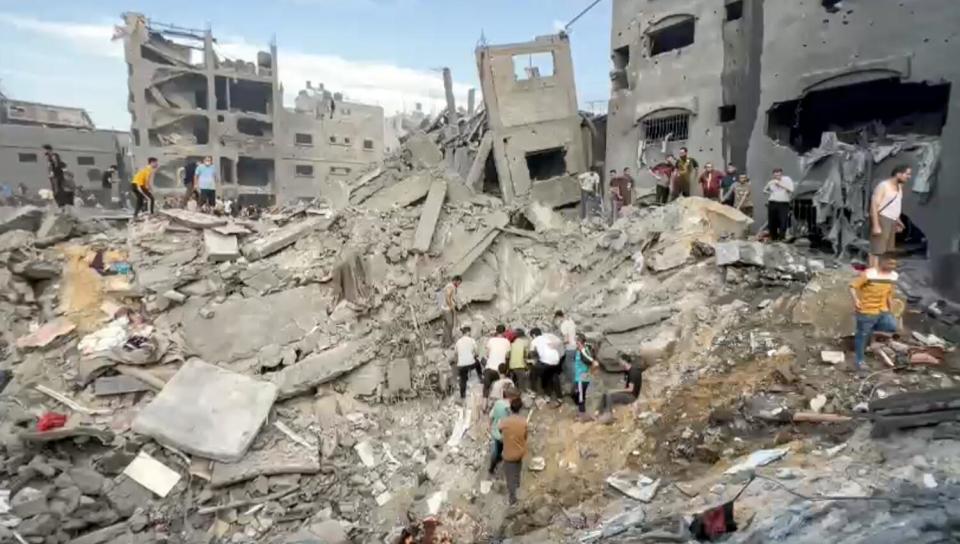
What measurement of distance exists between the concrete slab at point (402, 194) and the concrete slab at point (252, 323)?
11.3 ft

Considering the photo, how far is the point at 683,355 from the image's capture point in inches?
358

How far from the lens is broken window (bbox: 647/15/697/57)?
17.2 m

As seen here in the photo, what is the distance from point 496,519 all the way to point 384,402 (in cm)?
367

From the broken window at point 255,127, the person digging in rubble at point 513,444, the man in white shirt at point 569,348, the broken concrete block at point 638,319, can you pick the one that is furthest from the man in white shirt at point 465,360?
the broken window at point 255,127

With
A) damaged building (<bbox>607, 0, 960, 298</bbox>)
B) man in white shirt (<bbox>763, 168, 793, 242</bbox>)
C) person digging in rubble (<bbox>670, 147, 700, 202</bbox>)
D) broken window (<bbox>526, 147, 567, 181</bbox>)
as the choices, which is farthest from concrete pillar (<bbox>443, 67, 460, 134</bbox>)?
man in white shirt (<bbox>763, 168, 793, 242</bbox>)

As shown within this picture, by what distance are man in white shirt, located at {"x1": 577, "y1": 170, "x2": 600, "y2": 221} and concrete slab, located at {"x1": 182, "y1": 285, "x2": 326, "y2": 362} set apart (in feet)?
30.4

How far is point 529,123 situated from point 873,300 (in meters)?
13.5

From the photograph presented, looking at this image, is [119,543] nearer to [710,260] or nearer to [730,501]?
[730,501]

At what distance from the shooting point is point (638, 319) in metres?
10.0

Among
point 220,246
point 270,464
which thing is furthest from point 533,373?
point 220,246

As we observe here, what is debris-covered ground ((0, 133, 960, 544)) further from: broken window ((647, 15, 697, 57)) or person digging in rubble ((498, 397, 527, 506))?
broken window ((647, 15, 697, 57))

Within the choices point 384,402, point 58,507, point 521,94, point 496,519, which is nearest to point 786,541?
point 496,519

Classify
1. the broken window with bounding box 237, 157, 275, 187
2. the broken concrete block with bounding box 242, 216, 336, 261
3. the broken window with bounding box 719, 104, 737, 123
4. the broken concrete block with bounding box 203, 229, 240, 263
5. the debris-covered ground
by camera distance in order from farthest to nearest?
the broken window with bounding box 237, 157, 275, 187
the broken window with bounding box 719, 104, 737, 123
the broken concrete block with bounding box 242, 216, 336, 261
the broken concrete block with bounding box 203, 229, 240, 263
the debris-covered ground

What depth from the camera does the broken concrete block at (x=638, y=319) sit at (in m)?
9.90
